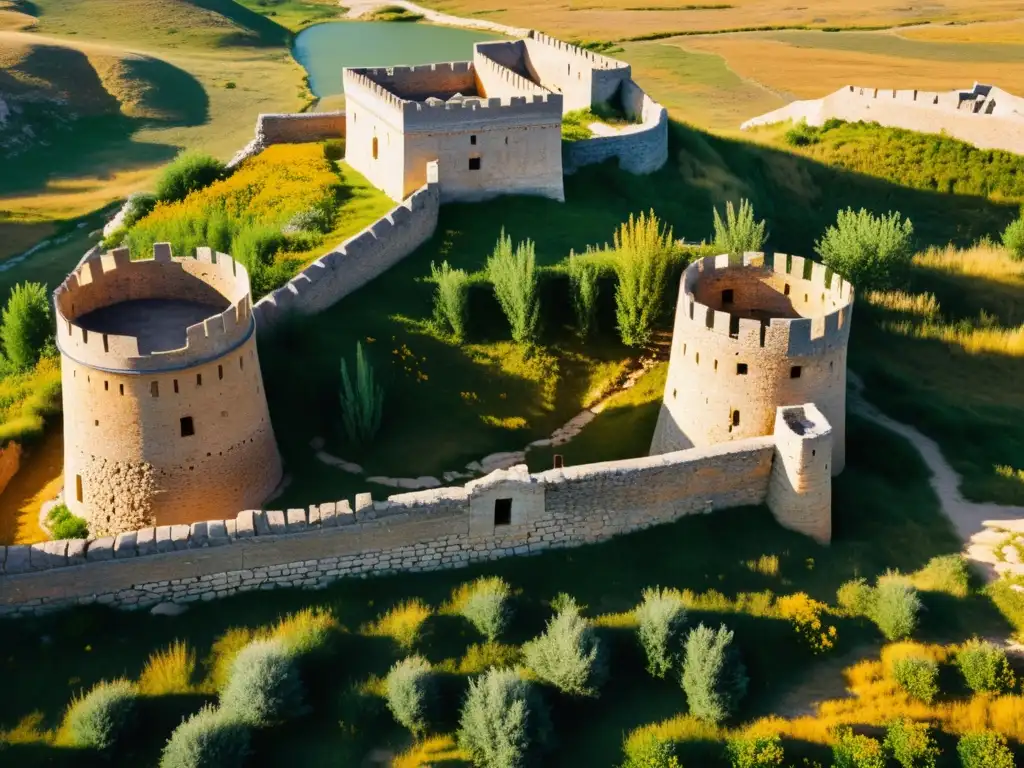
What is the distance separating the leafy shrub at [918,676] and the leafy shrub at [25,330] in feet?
67.9

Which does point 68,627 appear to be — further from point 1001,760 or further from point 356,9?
point 356,9

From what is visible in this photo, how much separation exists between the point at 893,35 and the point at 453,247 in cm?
6219

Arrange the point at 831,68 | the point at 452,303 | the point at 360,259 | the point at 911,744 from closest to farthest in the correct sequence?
the point at 911,744, the point at 452,303, the point at 360,259, the point at 831,68

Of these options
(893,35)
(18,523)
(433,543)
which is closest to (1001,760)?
(433,543)

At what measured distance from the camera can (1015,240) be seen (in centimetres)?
4203

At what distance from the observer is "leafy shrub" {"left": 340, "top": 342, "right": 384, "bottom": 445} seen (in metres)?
26.3

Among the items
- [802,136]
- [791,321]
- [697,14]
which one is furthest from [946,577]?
[697,14]

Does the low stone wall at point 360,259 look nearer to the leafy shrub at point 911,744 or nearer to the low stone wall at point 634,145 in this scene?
the low stone wall at point 634,145

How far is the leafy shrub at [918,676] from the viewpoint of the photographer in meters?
21.3

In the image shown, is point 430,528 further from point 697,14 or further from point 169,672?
point 697,14

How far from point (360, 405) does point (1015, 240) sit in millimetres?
25934

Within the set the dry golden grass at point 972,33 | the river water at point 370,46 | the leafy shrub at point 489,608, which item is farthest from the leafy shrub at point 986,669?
the dry golden grass at point 972,33

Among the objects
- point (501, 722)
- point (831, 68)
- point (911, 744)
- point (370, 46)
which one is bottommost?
point (911, 744)

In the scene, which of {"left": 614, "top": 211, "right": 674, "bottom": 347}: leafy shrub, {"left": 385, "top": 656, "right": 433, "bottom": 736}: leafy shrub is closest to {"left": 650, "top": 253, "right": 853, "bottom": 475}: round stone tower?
{"left": 614, "top": 211, "right": 674, "bottom": 347}: leafy shrub
